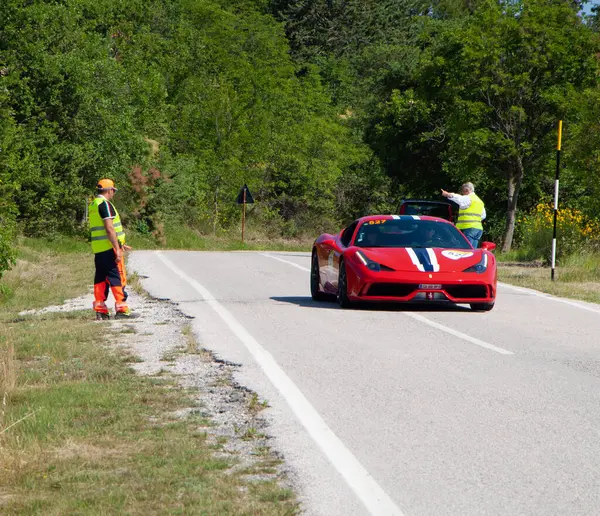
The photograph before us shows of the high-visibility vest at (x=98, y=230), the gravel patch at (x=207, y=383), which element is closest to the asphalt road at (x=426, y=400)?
the gravel patch at (x=207, y=383)

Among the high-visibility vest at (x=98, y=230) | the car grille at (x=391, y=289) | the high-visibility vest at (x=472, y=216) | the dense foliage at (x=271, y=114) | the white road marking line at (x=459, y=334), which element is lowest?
the white road marking line at (x=459, y=334)

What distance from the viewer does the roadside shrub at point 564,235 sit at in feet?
85.4

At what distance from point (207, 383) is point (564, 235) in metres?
19.8

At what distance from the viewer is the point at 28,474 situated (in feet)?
18.4

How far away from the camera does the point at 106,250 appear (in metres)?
13.3

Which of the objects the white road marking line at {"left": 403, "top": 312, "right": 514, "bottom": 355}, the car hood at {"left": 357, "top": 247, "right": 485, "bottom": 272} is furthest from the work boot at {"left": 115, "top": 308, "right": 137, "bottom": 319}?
the white road marking line at {"left": 403, "top": 312, "right": 514, "bottom": 355}

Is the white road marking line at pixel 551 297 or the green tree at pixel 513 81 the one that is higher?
the green tree at pixel 513 81

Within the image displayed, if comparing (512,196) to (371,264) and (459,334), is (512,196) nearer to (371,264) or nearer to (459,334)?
(371,264)

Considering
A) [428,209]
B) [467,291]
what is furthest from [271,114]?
[467,291]

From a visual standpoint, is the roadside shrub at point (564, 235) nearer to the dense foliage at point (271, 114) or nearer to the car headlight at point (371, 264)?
the dense foliage at point (271, 114)

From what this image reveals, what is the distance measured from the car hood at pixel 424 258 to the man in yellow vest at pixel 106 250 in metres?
3.18

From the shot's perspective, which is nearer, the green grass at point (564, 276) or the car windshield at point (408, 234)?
the car windshield at point (408, 234)

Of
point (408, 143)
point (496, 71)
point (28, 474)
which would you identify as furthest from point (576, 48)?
point (28, 474)

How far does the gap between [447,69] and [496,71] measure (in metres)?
3.51
